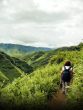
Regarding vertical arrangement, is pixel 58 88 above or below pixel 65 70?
below

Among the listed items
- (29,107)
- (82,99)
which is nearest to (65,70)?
(82,99)

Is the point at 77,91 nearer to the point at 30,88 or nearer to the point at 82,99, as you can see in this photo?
the point at 82,99

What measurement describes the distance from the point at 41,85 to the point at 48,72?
4690 mm

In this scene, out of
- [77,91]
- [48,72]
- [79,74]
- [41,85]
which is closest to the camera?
[77,91]

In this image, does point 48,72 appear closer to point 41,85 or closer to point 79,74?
point 41,85

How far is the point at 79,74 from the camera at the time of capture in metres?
17.2

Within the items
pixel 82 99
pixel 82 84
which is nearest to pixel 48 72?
pixel 82 84

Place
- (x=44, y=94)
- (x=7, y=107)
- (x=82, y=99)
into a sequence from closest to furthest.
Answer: (x=7, y=107) → (x=82, y=99) → (x=44, y=94)

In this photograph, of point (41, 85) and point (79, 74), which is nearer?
point (79, 74)

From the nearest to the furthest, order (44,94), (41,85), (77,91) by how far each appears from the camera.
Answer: (77,91), (44,94), (41,85)

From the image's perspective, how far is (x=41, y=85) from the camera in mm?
19703

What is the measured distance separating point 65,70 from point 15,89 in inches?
187

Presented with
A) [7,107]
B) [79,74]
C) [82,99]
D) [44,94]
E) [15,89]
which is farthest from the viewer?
[15,89]

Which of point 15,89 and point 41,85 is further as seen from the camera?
point 15,89
